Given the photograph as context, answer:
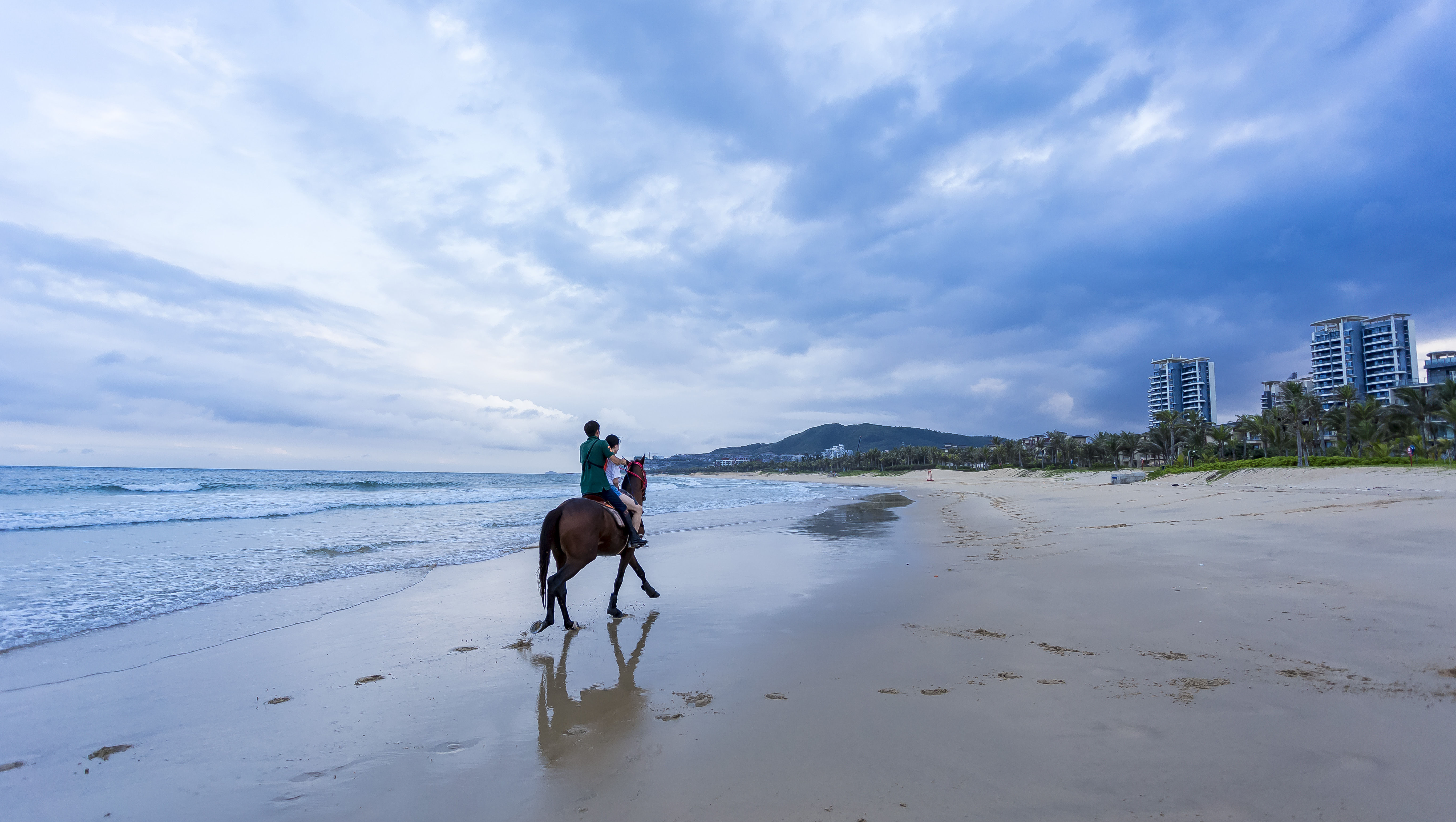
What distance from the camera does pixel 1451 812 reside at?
285 centimetres

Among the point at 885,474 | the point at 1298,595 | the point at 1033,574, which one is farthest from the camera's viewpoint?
the point at 885,474

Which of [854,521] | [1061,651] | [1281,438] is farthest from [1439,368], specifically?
[1061,651]

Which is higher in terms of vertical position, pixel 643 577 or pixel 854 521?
pixel 643 577

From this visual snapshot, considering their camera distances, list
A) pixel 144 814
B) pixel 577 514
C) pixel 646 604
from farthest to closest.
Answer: pixel 646 604 → pixel 577 514 → pixel 144 814

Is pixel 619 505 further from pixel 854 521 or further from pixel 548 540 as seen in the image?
pixel 854 521

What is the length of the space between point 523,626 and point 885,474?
421 feet

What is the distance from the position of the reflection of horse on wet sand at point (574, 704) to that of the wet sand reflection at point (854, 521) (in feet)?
39.3

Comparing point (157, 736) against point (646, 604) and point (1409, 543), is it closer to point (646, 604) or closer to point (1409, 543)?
point (646, 604)

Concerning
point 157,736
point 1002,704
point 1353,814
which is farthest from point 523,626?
point 1353,814

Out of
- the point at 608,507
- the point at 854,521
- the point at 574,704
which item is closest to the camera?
the point at 574,704

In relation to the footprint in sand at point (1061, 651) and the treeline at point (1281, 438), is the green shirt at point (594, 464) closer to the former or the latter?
the footprint in sand at point (1061, 651)

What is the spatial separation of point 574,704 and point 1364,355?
177m

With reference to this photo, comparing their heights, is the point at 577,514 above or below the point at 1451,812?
above

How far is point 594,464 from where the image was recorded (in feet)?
28.0
